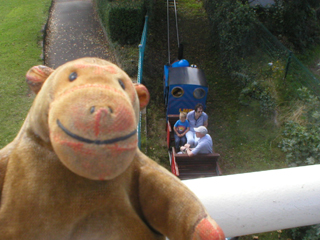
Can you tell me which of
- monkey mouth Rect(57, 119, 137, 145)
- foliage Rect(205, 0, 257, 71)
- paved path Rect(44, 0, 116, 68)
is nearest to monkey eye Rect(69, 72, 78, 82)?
monkey mouth Rect(57, 119, 137, 145)

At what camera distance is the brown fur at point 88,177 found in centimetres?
111

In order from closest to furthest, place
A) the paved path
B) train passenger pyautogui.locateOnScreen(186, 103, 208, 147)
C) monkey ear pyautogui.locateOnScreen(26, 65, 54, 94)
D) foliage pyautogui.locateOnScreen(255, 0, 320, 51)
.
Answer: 1. monkey ear pyautogui.locateOnScreen(26, 65, 54, 94)
2. train passenger pyautogui.locateOnScreen(186, 103, 208, 147)
3. foliage pyautogui.locateOnScreen(255, 0, 320, 51)
4. the paved path

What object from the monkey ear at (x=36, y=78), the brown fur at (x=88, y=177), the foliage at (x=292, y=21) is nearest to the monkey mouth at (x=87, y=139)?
the brown fur at (x=88, y=177)

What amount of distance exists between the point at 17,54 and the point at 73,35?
2.68 metres

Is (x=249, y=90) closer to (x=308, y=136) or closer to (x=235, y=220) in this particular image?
(x=308, y=136)

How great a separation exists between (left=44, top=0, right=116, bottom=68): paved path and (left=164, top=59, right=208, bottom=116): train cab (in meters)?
4.11

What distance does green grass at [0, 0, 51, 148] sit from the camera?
26.3 ft

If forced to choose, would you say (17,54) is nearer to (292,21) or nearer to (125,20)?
(125,20)

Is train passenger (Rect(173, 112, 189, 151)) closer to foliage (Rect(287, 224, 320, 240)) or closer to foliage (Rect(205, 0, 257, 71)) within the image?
foliage (Rect(287, 224, 320, 240))

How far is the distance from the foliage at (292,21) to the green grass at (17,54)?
894 centimetres

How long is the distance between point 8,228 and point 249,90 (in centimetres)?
874

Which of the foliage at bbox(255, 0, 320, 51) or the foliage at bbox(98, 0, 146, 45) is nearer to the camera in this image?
the foliage at bbox(255, 0, 320, 51)

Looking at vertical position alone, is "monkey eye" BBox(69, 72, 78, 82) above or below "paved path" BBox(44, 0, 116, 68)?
above

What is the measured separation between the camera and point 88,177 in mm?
1151
